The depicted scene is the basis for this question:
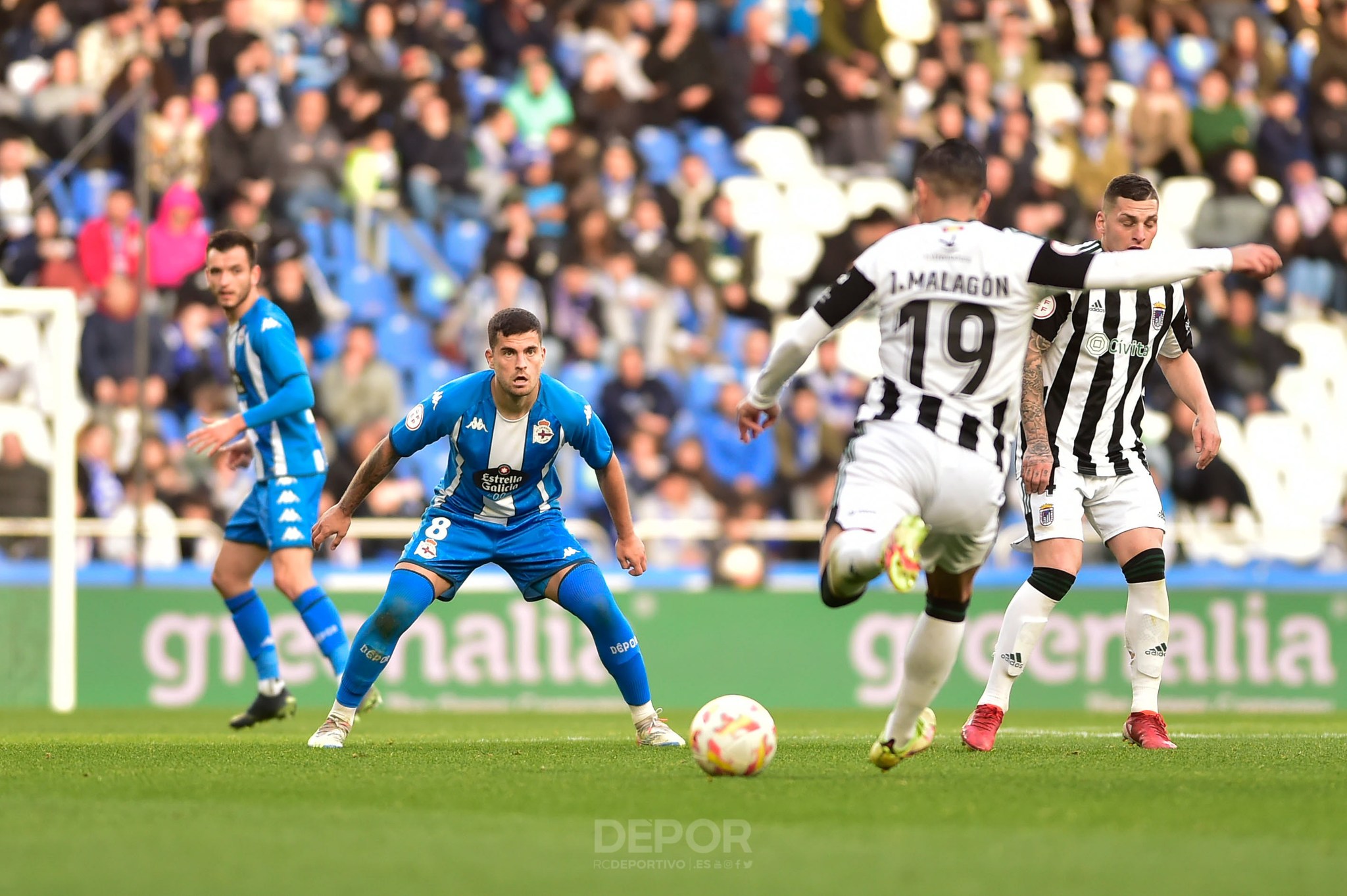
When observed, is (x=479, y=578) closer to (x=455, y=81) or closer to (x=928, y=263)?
(x=455, y=81)

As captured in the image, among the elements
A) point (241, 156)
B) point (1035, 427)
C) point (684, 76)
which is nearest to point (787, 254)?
point (684, 76)

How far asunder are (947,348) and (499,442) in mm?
2321

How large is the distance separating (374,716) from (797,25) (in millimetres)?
9977

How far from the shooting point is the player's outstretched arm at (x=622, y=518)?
7590mm

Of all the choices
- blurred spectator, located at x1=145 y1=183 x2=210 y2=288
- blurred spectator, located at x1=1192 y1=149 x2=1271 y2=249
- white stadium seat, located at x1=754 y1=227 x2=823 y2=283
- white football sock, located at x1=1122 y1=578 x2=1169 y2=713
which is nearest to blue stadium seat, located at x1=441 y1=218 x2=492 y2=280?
blurred spectator, located at x1=145 y1=183 x2=210 y2=288

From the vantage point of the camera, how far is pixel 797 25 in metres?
19.4

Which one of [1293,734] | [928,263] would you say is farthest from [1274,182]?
[928,263]

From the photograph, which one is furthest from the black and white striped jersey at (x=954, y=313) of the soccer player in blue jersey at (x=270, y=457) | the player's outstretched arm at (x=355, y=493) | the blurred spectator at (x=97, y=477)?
the blurred spectator at (x=97, y=477)

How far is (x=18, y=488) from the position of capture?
13.5 meters

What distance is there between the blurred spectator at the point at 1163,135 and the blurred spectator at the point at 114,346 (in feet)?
31.9

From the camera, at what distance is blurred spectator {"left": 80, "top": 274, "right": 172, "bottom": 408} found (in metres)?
14.8

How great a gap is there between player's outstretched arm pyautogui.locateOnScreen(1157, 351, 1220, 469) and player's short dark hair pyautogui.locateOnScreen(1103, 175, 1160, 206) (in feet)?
2.67

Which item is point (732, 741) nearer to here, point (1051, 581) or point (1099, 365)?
point (1051, 581)

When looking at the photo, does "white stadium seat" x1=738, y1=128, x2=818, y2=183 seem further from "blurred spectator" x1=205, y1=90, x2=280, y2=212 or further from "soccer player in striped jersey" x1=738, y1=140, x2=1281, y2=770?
"soccer player in striped jersey" x1=738, y1=140, x2=1281, y2=770
